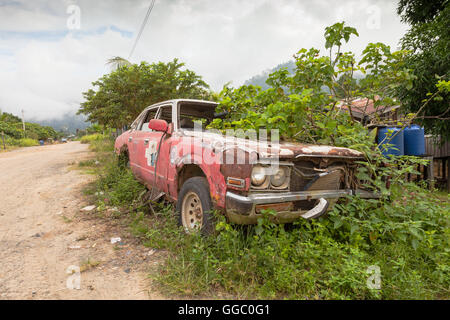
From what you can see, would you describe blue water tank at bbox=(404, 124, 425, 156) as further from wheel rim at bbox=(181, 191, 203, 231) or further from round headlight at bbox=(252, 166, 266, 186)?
wheel rim at bbox=(181, 191, 203, 231)

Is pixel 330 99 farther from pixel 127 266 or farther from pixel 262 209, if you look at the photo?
pixel 127 266

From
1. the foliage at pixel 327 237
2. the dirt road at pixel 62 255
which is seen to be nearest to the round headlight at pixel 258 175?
the foliage at pixel 327 237

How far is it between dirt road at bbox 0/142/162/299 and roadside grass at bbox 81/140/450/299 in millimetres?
295

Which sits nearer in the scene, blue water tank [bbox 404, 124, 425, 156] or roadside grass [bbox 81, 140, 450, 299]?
roadside grass [bbox 81, 140, 450, 299]

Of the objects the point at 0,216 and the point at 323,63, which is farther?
the point at 0,216

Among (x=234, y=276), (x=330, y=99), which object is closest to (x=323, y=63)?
(x=330, y=99)

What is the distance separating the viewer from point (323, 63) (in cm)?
358

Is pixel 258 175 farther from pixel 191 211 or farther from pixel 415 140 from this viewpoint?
pixel 415 140

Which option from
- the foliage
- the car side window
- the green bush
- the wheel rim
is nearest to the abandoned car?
the wheel rim

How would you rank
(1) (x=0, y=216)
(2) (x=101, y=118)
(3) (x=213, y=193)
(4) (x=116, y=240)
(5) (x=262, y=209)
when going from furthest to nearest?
1. (2) (x=101, y=118)
2. (1) (x=0, y=216)
3. (4) (x=116, y=240)
4. (3) (x=213, y=193)
5. (5) (x=262, y=209)

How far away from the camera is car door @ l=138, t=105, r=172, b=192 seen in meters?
3.43

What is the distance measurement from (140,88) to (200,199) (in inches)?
360

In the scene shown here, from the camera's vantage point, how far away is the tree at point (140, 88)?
1017 cm

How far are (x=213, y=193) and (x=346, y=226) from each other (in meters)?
1.46
